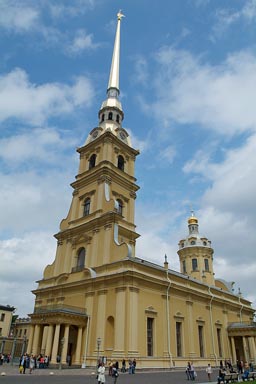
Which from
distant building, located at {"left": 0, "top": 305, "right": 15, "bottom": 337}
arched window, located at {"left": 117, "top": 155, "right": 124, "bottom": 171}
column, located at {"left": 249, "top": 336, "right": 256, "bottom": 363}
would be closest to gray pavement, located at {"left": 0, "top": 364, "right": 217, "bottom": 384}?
column, located at {"left": 249, "top": 336, "right": 256, "bottom": 363}

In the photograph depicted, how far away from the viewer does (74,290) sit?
32.0m

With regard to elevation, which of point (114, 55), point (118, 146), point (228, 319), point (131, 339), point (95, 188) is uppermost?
point (114, 55)

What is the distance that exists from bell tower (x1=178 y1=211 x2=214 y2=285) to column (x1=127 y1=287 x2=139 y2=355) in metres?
28.3

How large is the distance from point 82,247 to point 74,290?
481cm

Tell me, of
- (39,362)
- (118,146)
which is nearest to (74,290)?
(39,362)

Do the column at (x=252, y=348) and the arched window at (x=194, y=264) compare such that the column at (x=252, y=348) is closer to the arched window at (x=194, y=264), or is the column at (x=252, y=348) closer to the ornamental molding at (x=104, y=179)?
the arched window at (x=194, y=264)

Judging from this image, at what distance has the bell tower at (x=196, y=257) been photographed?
174 ft

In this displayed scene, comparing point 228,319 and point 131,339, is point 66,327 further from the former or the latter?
point 228,319

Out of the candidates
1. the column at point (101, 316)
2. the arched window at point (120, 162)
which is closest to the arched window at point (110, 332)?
the column at point (101, 316)

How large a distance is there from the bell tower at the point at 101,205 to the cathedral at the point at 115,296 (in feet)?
0.38

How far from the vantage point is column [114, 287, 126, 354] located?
25.2 m

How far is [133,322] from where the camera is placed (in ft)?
85.3

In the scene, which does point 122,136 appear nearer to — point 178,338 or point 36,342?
point 178,338

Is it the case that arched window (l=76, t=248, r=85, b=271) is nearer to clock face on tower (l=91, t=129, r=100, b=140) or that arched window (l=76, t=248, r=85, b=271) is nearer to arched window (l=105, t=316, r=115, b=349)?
arched window (l=105, t=316, r=115, b=349)
